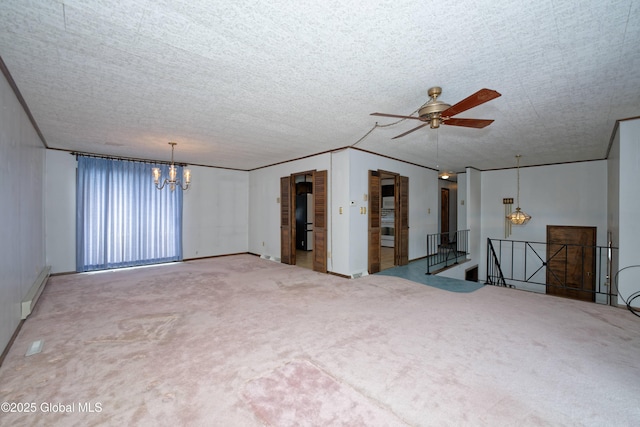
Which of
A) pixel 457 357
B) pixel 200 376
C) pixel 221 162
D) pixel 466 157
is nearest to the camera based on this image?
pixel 200 376

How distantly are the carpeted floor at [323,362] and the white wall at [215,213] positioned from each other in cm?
322

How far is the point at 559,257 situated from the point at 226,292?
827 cm

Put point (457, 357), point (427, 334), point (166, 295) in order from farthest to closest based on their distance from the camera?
point (166, 295) → point (427, 334) → point (457, 357)

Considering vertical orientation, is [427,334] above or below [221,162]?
below

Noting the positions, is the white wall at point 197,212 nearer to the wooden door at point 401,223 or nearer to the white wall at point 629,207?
the wooden door at point 401,223

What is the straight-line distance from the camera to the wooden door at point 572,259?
6.68m

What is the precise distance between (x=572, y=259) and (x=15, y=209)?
10.7 meters

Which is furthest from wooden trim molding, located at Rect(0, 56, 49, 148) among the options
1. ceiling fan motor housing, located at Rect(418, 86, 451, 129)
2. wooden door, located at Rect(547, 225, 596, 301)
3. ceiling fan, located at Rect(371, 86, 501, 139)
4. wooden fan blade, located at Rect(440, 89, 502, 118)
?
wooden door, located at Rect(547, 225, 596, 301)

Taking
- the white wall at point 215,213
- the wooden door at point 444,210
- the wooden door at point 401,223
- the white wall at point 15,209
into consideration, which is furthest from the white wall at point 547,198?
the white wall at point 15,209

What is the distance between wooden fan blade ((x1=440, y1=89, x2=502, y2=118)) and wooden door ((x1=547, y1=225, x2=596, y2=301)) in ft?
20.2

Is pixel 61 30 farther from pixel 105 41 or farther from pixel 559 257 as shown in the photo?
pixel 559 257

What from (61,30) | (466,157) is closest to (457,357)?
(61,30)

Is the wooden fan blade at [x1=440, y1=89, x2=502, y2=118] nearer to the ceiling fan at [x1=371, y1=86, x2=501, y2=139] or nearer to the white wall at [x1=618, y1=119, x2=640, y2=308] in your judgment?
the ceiling fan at [x1=371, y1=86, x2=501, y2=139]

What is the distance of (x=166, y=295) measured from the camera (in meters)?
4.34
